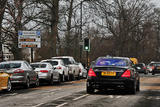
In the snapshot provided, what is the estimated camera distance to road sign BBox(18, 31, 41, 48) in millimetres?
35562

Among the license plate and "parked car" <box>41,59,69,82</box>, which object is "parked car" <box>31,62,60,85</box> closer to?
"parked car" <box>41,59,69,82</box>

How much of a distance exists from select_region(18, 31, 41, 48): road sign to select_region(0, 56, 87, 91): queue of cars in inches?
102

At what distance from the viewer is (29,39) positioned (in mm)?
36812

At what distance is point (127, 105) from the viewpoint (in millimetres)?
13742

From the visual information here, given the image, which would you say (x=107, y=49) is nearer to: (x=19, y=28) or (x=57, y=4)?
(x=57, y=4)

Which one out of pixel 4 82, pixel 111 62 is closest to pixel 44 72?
pixel 4 82

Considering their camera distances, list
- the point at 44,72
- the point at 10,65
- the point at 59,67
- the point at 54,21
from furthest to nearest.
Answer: the point at 54,21 → the point at 59,67 → the point at 44,72 → the point at 10,65

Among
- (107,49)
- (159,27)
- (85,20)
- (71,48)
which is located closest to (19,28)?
(85,20)

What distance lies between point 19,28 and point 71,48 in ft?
66.2

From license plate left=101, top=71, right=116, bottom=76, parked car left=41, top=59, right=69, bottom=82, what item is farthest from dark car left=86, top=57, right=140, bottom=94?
parked car left=41, top=59, right=69, bottom=82

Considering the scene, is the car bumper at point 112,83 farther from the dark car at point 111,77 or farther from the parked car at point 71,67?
the parked car at point 71,67

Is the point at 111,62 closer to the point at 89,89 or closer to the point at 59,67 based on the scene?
the point at 89,89

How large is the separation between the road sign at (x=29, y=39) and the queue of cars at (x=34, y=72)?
8.51ft

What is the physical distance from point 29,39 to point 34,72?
37.9ft
